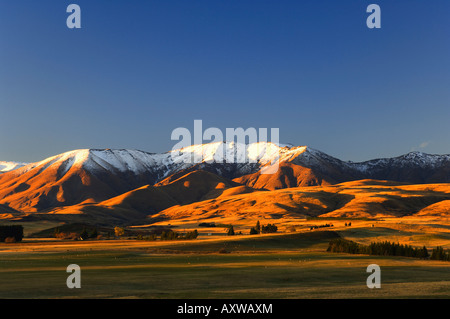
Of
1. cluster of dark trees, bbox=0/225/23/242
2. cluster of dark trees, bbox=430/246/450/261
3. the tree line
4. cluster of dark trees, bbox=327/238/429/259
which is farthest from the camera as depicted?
cluster of dark trees, bbox=0/225/23/242

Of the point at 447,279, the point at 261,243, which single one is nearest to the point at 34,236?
the point at 261,243

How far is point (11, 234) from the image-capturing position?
12781cm

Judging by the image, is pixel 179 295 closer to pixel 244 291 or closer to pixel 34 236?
pixel 244 291

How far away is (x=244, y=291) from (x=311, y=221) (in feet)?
538

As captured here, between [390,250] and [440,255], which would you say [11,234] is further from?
[440,255]

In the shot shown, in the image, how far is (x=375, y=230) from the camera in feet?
404

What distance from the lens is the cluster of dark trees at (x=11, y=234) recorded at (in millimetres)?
126438

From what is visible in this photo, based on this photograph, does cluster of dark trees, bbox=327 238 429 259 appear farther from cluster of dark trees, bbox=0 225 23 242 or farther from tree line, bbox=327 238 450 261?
cluster of dark trees, bbox=0 225 23 242

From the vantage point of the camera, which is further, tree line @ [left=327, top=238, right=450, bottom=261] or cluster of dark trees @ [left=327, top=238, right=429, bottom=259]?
cluster of dark trees @ [left=327, top=238, right=429, bottom=259]

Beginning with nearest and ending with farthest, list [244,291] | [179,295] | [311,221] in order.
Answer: [179,295] < [244,291] < [311,221]

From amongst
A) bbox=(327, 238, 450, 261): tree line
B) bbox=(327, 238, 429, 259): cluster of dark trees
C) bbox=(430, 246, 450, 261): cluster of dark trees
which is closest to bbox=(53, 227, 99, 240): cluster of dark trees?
bbox=(327, 238, 450, 261): tree line

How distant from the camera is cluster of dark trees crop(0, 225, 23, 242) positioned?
4978 inches

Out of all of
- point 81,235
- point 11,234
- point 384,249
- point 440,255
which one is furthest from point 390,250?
point 11,234

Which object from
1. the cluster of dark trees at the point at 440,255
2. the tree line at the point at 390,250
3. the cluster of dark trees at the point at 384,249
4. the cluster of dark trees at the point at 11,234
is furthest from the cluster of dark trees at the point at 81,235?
the cluster of dark trees at the point at 440,255
